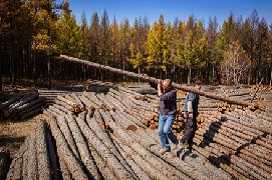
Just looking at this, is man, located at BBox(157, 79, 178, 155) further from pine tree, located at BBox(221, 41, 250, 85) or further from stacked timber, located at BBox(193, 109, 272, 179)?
pine tree, located at BBox(221, 41, 250, 85)

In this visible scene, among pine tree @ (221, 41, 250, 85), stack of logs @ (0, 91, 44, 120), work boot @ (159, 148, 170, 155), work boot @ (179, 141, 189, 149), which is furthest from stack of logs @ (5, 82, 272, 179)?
pine tree @ (221, 41, 250, 85)

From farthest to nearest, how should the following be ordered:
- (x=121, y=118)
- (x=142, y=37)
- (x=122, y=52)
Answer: (x=142, y=37) < (x=122, y=52) < (x=121, y=118)

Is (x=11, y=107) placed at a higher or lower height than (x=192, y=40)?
lower

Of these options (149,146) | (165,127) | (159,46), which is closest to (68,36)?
(159,46)

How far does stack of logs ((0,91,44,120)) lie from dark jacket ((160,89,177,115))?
464 inches

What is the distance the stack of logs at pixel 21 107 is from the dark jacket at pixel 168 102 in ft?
38.7

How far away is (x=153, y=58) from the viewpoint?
67.9 metres

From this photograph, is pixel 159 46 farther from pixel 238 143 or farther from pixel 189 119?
pixel 189 119

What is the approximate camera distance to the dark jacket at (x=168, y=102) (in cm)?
1159

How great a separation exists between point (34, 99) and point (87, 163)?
13725 mm

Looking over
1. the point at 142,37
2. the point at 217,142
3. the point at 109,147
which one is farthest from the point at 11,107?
the point at 142,37

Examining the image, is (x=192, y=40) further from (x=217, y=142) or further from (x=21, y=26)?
(x=217, y=142)

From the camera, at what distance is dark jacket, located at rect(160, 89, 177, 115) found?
1159 cm

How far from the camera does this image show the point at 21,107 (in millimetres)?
21188
